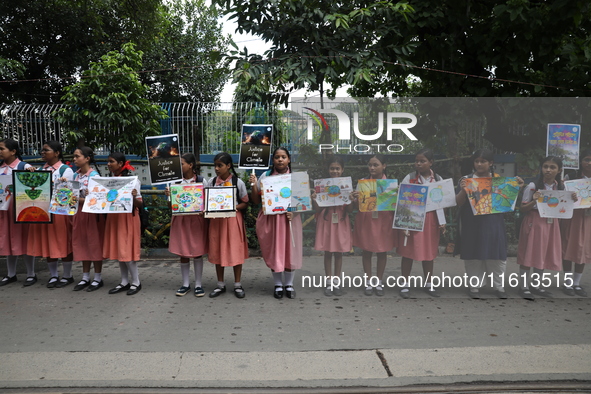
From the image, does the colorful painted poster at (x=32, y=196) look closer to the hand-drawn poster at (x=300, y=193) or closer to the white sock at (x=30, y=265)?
the white sock at (x=30, y=265)

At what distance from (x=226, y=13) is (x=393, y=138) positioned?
9.43 ft

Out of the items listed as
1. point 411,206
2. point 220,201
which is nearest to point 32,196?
point 220,201

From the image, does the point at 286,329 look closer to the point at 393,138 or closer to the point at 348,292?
the point at 348,292

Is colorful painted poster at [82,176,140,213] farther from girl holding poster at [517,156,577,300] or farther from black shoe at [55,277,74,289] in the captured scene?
girl holding poster at [517,156,577,300]

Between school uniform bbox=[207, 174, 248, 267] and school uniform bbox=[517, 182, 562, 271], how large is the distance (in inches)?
132

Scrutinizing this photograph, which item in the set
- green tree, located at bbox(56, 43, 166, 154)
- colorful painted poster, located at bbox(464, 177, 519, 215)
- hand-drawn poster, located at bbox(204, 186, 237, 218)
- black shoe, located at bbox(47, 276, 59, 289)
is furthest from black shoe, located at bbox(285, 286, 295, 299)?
green tree, located at bbox(56, 43, 166, 154)

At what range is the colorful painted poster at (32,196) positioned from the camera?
6492mm

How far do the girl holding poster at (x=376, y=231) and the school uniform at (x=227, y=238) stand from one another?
136 cm

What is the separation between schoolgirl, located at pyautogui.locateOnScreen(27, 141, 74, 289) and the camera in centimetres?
658

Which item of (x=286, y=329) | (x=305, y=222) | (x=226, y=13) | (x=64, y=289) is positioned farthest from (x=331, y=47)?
(x=64, y=289)

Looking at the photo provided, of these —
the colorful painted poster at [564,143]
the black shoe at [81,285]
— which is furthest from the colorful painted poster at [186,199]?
the colorful painted poster at [564,143]

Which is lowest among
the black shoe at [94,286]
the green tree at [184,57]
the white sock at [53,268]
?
the black shoe at [94,286]

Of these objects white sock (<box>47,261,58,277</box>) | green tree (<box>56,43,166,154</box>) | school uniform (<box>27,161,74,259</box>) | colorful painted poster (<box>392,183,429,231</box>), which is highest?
green tree (<box>56,43,166,154</box>)

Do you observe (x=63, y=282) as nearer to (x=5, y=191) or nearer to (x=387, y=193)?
(x=5, y=191)
